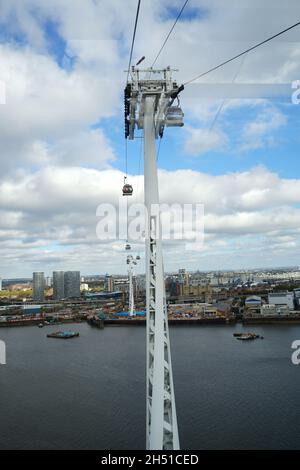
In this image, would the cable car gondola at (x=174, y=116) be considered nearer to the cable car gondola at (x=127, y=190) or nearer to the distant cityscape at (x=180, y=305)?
the cable car gondola at (x=127, y=190)

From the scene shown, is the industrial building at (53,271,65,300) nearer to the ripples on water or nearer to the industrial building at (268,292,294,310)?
the industrial building at (268,292,294,310)

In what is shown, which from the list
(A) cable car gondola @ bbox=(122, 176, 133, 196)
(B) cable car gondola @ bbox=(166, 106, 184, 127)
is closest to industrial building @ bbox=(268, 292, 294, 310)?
(A) cable car gondola @ bbox=(122, 176, 133, 196)

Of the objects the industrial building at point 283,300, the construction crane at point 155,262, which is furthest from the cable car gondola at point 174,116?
the industrial building at point 283,300

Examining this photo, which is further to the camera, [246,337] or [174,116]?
[246,337]

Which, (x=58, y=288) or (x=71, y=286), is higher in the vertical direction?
(x=71, y=286)

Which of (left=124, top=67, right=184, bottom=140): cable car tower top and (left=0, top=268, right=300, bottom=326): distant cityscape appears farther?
(left=0, top=268, right=300, bottom=326): distant cityscape

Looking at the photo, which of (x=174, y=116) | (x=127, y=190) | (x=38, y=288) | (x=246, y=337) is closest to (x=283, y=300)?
(x=246, y=337)

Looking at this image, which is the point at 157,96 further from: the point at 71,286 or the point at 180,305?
the point at 71,286

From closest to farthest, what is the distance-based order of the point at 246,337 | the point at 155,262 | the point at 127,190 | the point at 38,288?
the point at 155,262
the point at 127,190
the point at 246,337
the point at 38,288
